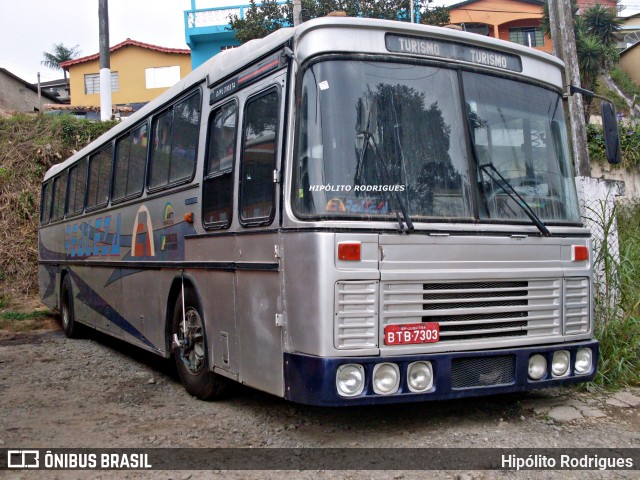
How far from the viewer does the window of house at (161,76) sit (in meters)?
42.8

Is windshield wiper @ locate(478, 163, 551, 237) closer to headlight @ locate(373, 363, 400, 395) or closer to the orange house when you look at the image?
headlight @ locate(373, 363, 400, 395)

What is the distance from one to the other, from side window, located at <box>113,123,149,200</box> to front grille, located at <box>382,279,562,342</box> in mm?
4245

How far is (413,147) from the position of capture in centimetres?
491

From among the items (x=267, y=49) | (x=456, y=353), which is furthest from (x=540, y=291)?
(x=267, y=49)

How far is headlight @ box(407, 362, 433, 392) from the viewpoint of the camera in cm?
471

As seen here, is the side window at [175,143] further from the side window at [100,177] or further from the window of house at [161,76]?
the window of house at [161,76]

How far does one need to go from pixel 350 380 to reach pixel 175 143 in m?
3.49

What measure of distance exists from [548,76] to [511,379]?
8.19ft

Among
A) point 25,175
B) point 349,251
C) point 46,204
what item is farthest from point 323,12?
point 349,251

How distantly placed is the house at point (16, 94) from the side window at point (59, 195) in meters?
29.4

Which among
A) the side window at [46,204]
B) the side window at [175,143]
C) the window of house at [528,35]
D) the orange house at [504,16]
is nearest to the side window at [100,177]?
the side window at [175,143]

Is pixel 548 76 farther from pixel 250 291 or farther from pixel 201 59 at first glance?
pixel 201 59

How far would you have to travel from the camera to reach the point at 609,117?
587 cm

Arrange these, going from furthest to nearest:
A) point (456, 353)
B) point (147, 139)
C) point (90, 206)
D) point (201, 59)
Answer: point (201, 59), point (90, 206), point (147, 139), point (456, 353)
